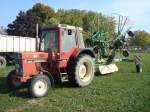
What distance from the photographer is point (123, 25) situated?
2114 cm

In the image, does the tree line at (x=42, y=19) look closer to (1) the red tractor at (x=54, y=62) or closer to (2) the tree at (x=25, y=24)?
(2) the tree at (x=25, y=24)

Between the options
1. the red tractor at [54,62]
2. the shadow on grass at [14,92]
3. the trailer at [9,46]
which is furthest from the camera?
the trailer at [9,46]

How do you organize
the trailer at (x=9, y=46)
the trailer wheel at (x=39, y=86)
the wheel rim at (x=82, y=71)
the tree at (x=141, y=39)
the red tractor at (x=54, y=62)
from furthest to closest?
the tree at (x=141, y=39) < the trailer at (x=9, y=46) < the wheel rim at (x=82, y=71) < the red tractor at (x=54, y=62) < the trailer wheel at (x=39, y=86)

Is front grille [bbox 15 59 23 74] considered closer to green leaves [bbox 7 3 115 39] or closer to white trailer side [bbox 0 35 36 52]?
white trailer side [bbox 0 35 36 52]

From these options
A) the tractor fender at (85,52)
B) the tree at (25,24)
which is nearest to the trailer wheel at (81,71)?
the tractor fender at (85,52)

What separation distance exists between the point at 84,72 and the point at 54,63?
66.1 inches

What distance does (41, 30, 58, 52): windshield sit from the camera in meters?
12.4

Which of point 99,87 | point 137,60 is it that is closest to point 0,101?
point 99,87

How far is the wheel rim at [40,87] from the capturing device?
35.9ft

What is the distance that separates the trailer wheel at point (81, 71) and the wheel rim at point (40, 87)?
1583 millimetres

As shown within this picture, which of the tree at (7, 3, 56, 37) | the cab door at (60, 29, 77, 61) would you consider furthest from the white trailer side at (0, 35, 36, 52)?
the tree at (7, 3, 56, 37)

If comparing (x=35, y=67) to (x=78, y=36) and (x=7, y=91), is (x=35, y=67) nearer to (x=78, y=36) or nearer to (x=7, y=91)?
(x=7, y=91)

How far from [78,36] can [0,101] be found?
4.30 metres

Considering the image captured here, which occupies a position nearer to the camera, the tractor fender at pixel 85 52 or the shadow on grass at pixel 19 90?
the shadow on grass at pixel 19 90
